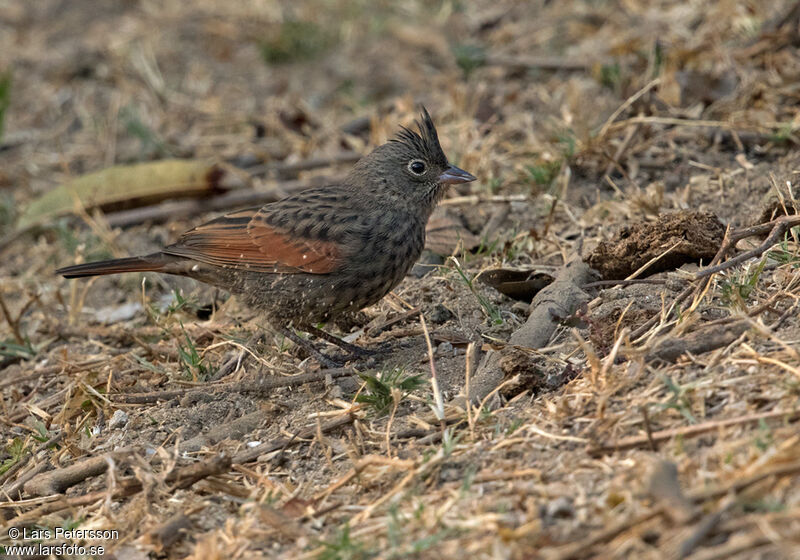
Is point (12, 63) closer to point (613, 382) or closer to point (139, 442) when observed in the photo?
point (139, 442)

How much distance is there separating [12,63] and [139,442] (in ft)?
22.4

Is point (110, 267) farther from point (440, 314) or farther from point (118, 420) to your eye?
point (440, 314)

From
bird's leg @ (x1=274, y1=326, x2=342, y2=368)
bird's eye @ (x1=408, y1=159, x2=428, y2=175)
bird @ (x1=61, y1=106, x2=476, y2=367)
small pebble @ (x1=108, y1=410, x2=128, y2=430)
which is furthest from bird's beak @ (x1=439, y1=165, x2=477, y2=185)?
small pebble @ (x1=108, y1=410, x2=128, y2=430)

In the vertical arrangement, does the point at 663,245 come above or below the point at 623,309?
above

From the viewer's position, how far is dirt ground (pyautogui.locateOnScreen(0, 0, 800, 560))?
324 centimetres

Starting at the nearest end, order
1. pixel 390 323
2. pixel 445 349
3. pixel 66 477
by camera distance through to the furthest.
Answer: pixel 66 477, pixel 445 349, pixel 390 323

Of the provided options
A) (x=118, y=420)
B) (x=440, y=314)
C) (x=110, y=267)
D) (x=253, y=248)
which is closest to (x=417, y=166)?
(x=440, y=314)

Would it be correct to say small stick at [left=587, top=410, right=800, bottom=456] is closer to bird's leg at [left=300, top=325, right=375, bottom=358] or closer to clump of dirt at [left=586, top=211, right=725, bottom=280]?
clump of dirt at [left=586, top=211, right=725, bottom=280]

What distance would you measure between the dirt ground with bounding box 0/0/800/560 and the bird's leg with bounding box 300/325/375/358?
0.25ft

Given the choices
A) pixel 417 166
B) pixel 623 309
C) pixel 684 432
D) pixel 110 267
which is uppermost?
pixel 417 166

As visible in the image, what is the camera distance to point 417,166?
549cm

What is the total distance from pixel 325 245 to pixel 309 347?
0.54 meters

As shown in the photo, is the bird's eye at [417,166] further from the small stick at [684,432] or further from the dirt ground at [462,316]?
the small stick at [684,432]

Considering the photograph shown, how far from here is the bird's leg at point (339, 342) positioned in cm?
496
